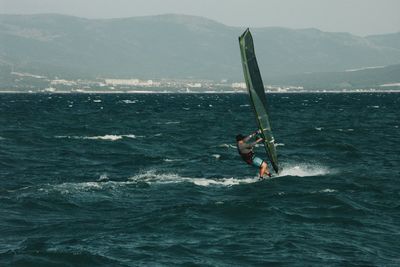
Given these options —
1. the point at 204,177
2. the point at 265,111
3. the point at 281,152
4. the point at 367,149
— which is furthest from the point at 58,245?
the point at 367,149

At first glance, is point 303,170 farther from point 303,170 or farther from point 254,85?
point 254,85

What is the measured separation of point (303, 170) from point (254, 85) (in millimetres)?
9029

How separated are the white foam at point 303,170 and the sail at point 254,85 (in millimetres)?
4677

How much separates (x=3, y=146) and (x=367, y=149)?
2507 centimetres

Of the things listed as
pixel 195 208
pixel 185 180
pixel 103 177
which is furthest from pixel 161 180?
pixel 195 208

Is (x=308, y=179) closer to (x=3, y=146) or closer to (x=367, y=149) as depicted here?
(x=367, y=149)

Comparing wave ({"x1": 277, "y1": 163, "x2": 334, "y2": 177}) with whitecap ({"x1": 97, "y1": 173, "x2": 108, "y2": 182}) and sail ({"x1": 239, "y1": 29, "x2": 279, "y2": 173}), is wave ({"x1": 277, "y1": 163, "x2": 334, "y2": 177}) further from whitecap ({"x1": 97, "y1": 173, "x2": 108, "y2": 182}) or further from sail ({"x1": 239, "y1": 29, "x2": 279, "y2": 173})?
whitecap ({"x1": 97, "y1": 173, "x2": 108, "y2": 182})

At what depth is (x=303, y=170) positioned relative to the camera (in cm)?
3488

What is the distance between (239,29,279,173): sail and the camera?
86.0 ft

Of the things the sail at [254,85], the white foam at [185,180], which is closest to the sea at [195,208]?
the white foam at [185,180]

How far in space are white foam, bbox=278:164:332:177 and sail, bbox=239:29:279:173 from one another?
4.68 metres

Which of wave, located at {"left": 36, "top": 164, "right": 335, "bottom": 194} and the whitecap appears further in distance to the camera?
the whitecap

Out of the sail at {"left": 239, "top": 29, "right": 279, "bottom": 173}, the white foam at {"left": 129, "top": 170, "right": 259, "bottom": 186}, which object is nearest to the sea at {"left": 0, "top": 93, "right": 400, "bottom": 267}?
the white foam at {"left": 129, "top": 170, "right": 259, "bottom": 186}

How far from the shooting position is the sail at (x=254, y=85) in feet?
86.0
